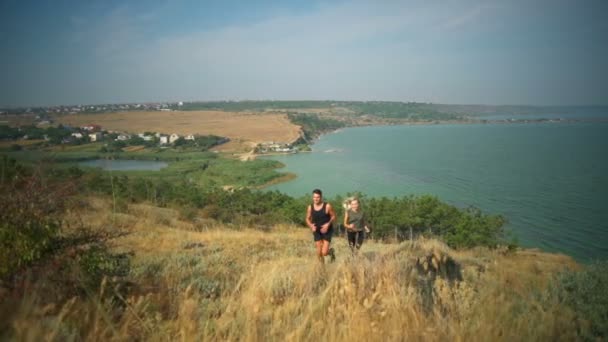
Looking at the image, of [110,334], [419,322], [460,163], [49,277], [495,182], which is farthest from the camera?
[460,163]

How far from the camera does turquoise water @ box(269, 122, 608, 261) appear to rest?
117 ft

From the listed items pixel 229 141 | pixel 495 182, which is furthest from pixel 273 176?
pixel 229 141

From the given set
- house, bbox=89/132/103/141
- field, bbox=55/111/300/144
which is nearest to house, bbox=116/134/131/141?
field, bbox=55/111/300/144

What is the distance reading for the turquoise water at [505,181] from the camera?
35.8 metres

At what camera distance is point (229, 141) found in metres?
113

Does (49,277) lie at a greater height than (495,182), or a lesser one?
greater

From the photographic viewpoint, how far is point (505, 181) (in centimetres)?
5709

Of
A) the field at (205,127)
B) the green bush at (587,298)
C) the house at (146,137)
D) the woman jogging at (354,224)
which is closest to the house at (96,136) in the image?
the house at (146,137)

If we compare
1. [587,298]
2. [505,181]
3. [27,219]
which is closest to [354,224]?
[587,298]

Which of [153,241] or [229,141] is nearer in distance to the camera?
[153,241]

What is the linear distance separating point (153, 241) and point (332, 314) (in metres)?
6.82

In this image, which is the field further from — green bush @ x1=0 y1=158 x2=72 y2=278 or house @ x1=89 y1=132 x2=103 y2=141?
green bush @ x1=0 y1=158 x2=72 y2=278

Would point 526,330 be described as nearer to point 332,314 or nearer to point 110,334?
point 332,314

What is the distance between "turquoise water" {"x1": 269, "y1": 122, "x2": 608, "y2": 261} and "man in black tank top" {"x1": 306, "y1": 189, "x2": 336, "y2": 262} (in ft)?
93.8
